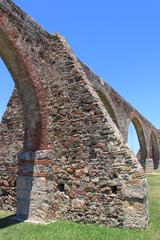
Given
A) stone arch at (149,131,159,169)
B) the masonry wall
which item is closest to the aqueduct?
the masonry wall

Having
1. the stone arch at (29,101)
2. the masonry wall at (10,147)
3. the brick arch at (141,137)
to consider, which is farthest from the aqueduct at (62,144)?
→ the brick arch at (141,137)

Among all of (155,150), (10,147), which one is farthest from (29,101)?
(155,150)

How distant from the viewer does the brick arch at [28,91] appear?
823 cm

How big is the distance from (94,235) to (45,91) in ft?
13.3

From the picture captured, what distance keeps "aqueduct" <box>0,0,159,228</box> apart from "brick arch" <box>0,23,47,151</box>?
24 millimetres

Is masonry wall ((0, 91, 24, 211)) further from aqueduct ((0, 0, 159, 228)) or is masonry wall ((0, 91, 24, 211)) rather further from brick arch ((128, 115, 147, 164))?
brick arch ((128, 115, 147, 164))

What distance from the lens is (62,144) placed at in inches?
352

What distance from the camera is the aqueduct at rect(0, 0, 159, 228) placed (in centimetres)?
793

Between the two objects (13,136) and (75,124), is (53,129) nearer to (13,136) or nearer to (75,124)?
(75,124)

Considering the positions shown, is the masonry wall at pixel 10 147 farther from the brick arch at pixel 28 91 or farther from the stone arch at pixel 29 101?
the brick arch at pixel 28 91

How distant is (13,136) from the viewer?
35.0ft

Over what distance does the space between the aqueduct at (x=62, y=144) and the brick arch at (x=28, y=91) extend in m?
0.02

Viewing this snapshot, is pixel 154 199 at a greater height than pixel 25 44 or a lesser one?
lesser

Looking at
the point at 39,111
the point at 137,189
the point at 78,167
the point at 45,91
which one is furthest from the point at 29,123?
the point at 137,189
